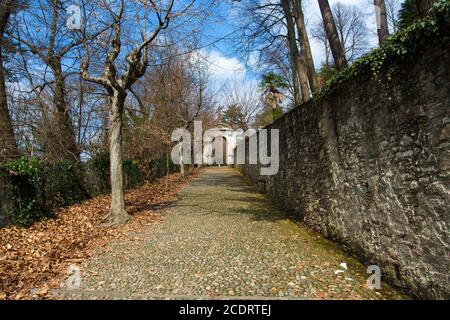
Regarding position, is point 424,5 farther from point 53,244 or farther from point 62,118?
point 62,118

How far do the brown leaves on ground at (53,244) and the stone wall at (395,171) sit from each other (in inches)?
165

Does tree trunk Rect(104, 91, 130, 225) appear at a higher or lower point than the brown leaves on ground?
higher

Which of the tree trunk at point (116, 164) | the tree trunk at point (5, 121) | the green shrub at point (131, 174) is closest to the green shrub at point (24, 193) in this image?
the tree trunk at point (116, 164)

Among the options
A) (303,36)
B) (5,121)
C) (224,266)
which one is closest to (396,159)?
(224,266)

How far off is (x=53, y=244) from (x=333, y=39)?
816 cm

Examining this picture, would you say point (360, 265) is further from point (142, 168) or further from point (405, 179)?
point (142, 168)

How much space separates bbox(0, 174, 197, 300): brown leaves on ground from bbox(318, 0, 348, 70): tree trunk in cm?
635

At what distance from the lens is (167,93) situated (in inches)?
541

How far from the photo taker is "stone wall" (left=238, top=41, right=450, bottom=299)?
8.27ft

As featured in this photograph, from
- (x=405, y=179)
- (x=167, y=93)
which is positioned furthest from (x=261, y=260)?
(x=167, y=93)

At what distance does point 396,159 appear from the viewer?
3.07 m

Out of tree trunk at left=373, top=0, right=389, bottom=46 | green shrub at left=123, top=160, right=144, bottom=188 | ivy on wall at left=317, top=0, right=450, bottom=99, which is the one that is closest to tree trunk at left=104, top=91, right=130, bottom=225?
ivy on wall at left=317, top=0, right=450, bottom=99

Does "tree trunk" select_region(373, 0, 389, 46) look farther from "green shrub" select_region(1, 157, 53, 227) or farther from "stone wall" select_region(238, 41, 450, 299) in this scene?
"green shrub" select_region(1, 157, 53, 227)

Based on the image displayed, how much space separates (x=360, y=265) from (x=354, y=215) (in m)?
0.72
